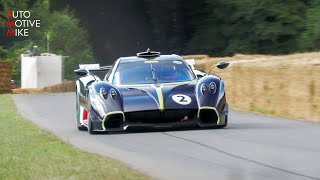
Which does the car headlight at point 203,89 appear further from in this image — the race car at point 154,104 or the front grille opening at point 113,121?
the front grille opening at point 113,121

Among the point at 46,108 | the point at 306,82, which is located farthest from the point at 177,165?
the point at 46,108

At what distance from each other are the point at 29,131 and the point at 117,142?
3.11m

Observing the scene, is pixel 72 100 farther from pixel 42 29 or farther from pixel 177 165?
pixel 42 29

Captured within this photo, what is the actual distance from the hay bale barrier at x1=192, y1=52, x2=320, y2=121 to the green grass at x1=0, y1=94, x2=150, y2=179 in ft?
18.1

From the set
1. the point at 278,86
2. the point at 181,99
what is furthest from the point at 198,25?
the point at 181,99

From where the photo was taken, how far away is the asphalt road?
30.9 feet

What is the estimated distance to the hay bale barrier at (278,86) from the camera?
18.2 meters

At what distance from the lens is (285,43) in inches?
1539

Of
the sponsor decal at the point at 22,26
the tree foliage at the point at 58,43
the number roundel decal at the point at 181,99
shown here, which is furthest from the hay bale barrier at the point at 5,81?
A: the tree foliage at the point at 58,43

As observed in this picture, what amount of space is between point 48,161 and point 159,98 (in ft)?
13.1

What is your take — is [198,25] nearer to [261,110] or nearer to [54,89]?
[54,89]

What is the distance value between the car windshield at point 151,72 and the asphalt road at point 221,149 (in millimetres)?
1126

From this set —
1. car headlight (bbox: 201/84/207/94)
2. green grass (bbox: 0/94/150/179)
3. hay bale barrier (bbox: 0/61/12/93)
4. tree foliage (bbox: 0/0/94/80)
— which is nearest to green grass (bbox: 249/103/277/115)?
car headlight (bbox: 201/84/207/94)

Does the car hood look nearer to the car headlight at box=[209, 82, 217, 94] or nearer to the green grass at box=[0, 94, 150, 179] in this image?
the car headlight at box=[209, 82, 217, 94]
